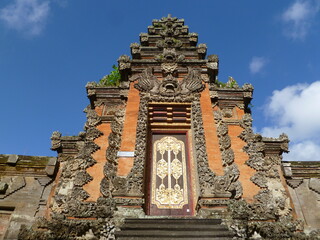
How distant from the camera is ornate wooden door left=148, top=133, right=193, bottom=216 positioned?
28.0 feet

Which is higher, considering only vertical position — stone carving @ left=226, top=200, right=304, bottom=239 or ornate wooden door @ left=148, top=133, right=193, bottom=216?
ornate wooden door @ left=148, top=133, right=193, bottom=216

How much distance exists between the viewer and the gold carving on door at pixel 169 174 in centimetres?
866

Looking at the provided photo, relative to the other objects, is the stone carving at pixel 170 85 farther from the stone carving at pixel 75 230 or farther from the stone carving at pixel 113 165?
the stone carving at pixel 75 230

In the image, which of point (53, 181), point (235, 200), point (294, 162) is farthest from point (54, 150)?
point (294, 162)

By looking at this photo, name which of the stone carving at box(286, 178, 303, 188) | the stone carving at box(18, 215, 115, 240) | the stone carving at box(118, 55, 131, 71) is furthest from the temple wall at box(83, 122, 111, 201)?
the stone carving at box(286, 178, 303, 188)

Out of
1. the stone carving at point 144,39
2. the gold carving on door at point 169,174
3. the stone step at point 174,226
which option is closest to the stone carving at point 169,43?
the stone carving at point 144,39

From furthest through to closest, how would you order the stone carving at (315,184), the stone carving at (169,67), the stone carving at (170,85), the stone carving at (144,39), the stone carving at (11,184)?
the stone carving at (144,39), the stone carving at (169,67), the stone carving at (170,85), the stone carving at (315,184), the stone carving at (11,184)

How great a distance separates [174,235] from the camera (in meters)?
6.56

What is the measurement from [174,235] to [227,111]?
5751 mm

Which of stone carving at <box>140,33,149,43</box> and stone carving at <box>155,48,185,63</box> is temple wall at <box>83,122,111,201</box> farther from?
stone carving at <box>140,33,149,43</box>

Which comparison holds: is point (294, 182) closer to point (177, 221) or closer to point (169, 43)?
point (177, 221)

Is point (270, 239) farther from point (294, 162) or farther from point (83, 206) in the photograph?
point (83, 206)

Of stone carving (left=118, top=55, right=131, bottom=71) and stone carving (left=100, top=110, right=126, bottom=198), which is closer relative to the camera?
stone carving (left=100, top=110, right=126, bottom=198)

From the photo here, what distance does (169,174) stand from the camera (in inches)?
363
